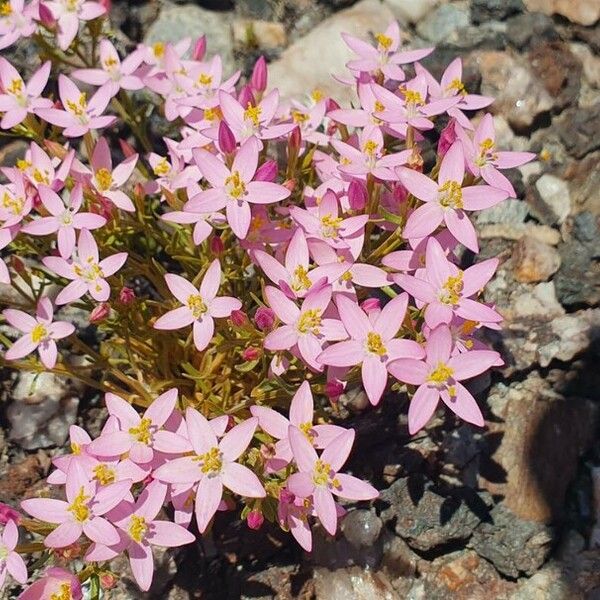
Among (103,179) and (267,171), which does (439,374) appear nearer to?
(267,171)

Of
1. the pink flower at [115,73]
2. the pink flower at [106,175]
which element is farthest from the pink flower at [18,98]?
the pink flower at [106,175]

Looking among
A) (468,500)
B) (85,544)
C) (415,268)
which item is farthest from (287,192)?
(468,500)

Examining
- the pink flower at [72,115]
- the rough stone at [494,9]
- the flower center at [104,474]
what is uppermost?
the rough stone at [494,9]

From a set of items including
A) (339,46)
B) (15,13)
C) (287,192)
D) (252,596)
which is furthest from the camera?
(339,46)

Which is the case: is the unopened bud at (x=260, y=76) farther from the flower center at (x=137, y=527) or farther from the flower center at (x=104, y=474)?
the flower center at (x=137, y=527)

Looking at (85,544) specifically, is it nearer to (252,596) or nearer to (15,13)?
(252,596)

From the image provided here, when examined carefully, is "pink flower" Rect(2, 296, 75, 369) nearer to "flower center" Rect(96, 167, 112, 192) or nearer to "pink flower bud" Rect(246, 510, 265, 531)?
"flower center" Rect(96, 167, 112, 192)
